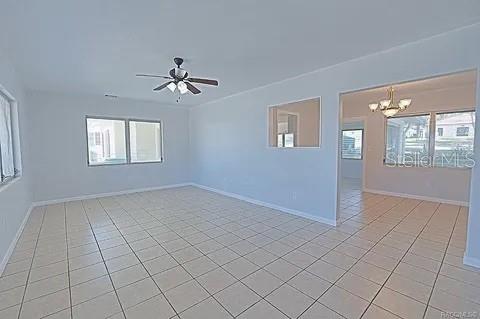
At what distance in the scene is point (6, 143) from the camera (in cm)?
325

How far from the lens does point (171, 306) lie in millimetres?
1853

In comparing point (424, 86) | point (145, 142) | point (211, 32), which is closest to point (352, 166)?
point (424, 86)

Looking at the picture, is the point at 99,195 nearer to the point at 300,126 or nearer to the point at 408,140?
the point at 300,126

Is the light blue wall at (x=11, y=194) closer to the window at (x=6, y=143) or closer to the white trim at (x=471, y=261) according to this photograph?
the window at (x=6, y=143)

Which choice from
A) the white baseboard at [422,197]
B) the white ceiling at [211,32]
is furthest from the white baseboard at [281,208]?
the white baseboard at [422,197]

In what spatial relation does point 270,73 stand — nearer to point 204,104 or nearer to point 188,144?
point 204,104

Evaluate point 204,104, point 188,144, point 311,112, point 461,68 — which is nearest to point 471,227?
point 461,68

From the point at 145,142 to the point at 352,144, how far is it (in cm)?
717

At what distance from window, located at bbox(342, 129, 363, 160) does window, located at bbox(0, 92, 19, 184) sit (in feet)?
29.0

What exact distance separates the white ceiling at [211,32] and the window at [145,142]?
2.65m

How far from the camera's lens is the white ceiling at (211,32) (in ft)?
6.55

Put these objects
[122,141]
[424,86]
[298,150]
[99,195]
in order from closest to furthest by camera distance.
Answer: [298,150] < [424,86] < [99,195] < [122,141]

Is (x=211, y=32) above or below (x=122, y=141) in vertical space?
above

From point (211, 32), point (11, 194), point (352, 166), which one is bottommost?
point (352, 166)
